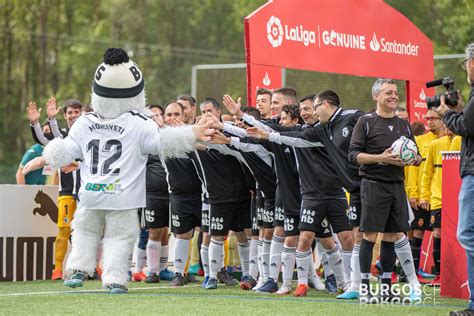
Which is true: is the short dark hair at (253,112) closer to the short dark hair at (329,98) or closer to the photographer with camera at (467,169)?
the short dark hair at (329,98)

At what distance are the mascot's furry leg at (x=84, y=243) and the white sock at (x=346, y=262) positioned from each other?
273 centimetres

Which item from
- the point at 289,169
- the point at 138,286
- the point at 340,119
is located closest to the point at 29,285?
the point at 138,286

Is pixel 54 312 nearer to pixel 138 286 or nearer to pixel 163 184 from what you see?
pixel 138 286

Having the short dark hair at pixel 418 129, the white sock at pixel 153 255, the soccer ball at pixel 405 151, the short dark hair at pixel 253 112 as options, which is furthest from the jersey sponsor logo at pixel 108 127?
the short dark hair at pixel 418 129

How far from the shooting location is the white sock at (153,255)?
13374mm

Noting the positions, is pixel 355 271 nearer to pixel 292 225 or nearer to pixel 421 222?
pixel 292 225

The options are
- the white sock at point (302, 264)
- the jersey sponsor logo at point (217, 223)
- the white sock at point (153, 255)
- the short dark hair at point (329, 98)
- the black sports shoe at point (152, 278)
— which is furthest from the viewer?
the white sock at point (153, 255)

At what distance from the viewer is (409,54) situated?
17.9 meters

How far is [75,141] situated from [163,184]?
3.12 m

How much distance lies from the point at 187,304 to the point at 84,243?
131cm

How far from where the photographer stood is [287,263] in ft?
37.3

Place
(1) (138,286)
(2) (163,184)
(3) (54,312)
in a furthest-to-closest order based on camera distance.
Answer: (2) (163,184) < (1) (138,286) < (3) (54,312)

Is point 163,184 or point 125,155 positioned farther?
point 163,184

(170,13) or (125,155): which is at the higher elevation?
(170,13)
